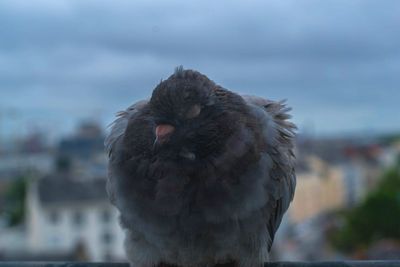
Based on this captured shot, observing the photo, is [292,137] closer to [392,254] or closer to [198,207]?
[198,207]

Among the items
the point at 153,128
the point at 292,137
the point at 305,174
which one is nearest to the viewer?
the point at 153,128

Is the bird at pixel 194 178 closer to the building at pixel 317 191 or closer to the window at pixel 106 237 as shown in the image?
the window at pixel 106 237

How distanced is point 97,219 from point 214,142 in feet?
151

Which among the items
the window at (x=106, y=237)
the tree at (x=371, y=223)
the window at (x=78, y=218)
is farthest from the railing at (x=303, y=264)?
the window at (x=106, y=237)

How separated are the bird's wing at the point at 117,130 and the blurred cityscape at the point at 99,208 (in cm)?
1992

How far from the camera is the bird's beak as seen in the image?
3.96m

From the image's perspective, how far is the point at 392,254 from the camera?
24.6m

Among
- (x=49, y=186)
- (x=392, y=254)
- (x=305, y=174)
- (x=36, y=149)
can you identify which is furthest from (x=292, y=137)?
(x=36, y=149)

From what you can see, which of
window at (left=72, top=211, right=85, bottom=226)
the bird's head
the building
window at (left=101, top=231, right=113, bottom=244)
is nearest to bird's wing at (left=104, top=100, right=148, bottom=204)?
the bird's head

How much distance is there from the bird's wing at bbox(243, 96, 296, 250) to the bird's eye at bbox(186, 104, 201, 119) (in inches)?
20.8

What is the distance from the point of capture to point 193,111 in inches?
159

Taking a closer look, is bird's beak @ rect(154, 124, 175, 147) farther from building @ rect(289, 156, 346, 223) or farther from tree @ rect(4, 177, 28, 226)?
building @ rect(289, 156, 346, 223)

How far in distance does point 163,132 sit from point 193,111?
18cm

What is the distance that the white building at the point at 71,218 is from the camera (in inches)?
1863
